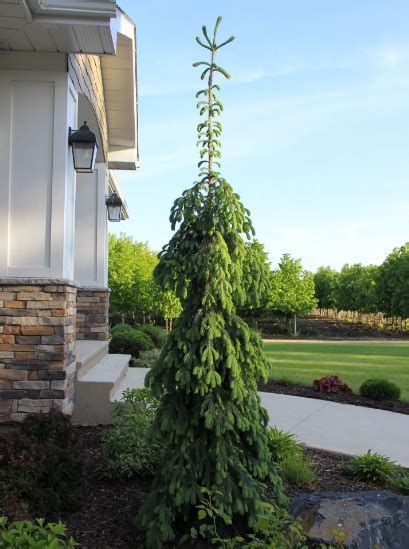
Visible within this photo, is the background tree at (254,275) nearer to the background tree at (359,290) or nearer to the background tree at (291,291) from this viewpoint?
the background tree at (291,291)

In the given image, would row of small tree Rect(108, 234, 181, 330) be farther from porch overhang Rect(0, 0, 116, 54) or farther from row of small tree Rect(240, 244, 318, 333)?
porch overhang Rect(0, 0, 116, 54)

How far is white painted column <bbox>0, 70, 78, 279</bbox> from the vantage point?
5.40 meters

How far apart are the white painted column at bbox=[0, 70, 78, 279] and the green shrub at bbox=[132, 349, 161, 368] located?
16.9ft

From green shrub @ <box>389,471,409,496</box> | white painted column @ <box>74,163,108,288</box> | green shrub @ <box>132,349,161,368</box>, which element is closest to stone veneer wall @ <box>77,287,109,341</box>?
white painted column @ <box>74,163,108,288</box>

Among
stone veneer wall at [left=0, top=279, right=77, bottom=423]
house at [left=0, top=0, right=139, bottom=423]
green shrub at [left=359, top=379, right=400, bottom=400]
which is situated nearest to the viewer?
house at [left=0, top=0, right=139, bottom=423]

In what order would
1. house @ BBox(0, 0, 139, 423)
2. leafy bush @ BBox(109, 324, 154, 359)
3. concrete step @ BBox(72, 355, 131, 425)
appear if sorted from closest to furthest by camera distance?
1. house @ BBox(0, 0, 139, 423)
2. concrete step @ BBox(72, 355, 131, 425)
3. leafy bush @ BBox(109, 324, 154, 359)

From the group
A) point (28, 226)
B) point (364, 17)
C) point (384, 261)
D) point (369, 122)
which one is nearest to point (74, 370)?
point (28, 226)

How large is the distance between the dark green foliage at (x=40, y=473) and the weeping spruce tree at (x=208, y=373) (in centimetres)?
73

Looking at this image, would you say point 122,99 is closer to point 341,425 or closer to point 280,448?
point 341,425

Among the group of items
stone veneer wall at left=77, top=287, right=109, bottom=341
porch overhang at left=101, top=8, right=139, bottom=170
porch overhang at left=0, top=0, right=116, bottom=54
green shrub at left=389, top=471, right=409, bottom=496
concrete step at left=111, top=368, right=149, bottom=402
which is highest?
porch overhang at left=101, top=8, right=139, bottom=170

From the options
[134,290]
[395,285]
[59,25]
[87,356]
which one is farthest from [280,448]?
[395,285]

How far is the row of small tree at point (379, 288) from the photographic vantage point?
1612 inches

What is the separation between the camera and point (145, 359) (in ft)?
34.9

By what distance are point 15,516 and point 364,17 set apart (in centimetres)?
761
